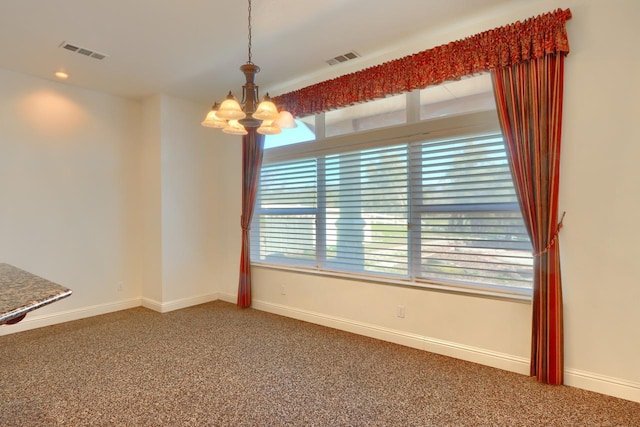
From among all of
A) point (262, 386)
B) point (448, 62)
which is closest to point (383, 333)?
point (262, 386)

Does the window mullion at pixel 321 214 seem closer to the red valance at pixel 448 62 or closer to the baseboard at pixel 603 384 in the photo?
the red valance at pixel 448 62

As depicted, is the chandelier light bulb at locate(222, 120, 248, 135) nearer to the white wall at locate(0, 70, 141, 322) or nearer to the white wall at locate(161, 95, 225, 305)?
the white wall at locate(161, 95, 225, 305)

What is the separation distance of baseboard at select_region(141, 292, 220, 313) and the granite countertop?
2.72 metres

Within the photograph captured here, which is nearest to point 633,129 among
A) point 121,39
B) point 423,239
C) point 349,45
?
point 423,239

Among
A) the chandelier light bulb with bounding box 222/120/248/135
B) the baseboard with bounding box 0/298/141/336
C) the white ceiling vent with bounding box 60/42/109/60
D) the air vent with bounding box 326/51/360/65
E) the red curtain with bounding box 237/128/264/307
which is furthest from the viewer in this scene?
the red curtain with bounding box 237/128/264/307

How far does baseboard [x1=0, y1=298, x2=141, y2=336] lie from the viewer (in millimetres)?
3653

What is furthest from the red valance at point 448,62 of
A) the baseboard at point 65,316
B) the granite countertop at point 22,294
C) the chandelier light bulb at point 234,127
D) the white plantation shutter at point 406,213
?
the baseboard at point 65,316

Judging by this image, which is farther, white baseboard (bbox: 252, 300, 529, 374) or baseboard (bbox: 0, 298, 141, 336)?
baseboard (bbox: 0, 298, 141, 336)

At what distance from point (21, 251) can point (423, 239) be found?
4.22 meters

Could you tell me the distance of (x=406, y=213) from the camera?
10.8ft

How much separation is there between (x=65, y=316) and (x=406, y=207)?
4067mm

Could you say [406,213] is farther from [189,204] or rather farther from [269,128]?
[189,204]

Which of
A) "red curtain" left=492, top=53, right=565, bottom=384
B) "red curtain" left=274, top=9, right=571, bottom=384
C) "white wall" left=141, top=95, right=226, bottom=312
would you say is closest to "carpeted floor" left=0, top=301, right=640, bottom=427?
"red curtain" left=492, top=53, right=565, bottom=384

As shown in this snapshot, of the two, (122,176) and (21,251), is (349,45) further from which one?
(21,251)
